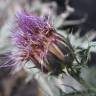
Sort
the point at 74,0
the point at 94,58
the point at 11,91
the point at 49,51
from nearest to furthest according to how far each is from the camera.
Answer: the point at 49,51, the point at 94,58, the point at 11,91, the point at 74,0

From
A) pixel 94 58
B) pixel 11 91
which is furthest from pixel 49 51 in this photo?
pixel 11 91

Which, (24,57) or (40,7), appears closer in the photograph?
(24,57)

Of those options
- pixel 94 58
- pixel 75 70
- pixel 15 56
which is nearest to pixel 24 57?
pixel 15 56

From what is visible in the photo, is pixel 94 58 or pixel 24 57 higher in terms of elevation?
pixel 24 57

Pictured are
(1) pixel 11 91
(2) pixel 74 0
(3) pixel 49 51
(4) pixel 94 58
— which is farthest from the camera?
(2) pixel 74 0

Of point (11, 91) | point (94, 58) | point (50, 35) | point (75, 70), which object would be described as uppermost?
point (50, 35)

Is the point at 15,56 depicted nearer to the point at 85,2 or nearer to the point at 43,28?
the point at 43,28
